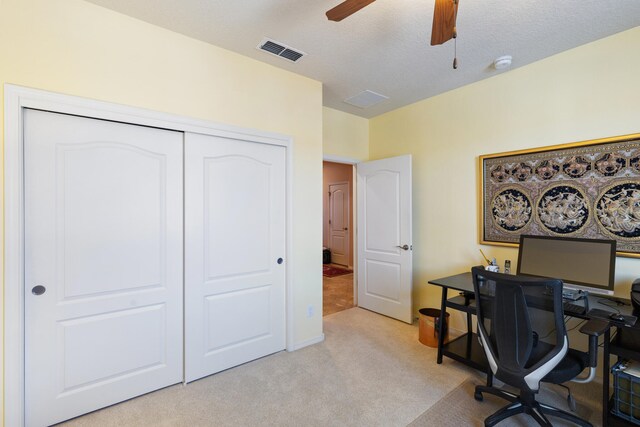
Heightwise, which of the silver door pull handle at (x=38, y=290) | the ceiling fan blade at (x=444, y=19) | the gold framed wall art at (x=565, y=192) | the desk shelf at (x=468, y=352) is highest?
the ceiling fan blade at (x=444, y=19)

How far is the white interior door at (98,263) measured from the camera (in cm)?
184

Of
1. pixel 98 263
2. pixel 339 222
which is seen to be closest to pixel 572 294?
pixel 98 263

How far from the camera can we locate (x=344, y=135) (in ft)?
13.1

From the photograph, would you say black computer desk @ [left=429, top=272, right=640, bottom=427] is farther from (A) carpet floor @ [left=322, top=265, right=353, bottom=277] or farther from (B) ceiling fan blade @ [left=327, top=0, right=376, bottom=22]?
(A) carpet floor @ [left=322, top=265, right=353, bottom=277]

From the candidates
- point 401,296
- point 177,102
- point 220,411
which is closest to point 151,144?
point 177,102

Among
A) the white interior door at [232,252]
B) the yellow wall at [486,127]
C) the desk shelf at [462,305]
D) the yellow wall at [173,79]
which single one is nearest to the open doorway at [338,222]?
the yellow wall at [486,127]

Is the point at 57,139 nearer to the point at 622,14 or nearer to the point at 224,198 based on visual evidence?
the point at 224,198

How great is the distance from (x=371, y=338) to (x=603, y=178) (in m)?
2.50

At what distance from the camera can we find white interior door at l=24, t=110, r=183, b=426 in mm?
1843

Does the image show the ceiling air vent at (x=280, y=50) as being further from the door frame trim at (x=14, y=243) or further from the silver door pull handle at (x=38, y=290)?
the silver door pull handle at (x=38, y=290)

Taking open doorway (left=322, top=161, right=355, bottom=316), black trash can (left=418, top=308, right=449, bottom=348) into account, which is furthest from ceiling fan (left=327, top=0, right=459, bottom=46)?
open doorway (left=322, top=161, right=355, bottom=316)

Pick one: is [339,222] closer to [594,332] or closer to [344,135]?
[344,135]

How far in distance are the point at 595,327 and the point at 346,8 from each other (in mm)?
2196

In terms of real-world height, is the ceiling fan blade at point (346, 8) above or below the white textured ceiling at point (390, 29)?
below
